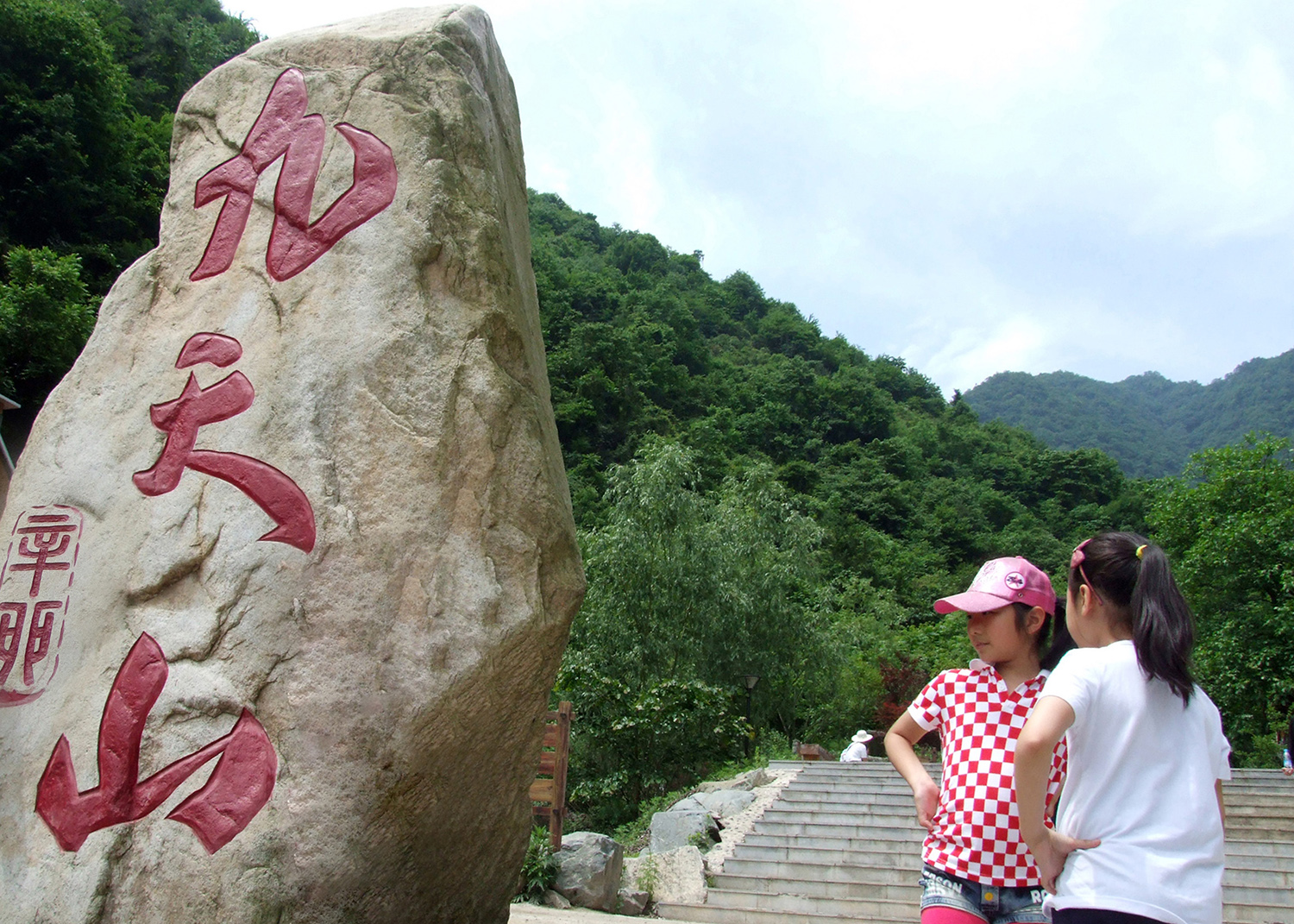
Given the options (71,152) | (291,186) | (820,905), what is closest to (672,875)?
(820,905)

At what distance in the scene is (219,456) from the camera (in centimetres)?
254

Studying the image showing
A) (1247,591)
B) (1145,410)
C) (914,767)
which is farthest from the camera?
(1145,410)

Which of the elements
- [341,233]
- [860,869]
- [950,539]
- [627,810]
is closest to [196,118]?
[341,233]

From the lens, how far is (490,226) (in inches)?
111

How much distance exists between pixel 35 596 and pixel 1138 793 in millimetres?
2668

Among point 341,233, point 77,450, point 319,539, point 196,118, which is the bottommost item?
point 319,539

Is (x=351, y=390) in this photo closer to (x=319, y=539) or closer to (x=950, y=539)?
(x=319, y=539)

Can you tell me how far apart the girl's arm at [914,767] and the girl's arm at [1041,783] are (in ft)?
0.96

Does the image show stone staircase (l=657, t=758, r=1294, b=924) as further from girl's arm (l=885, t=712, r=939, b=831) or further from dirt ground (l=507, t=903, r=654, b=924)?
girl's arm (l=885, t=712, r=939, b=831)

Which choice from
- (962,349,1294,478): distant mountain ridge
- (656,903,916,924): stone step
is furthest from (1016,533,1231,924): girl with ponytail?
(962,349,1294,478): distant mountain ridge

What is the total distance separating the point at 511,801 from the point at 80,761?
1.12m

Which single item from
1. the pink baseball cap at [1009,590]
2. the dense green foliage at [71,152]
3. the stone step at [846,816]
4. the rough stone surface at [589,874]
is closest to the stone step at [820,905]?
the rough stone surface at [589,874]

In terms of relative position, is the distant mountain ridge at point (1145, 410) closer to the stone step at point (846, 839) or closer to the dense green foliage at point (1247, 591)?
the dense green foliage at point (1247, 591)

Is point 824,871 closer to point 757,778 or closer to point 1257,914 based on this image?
point 1257,914
